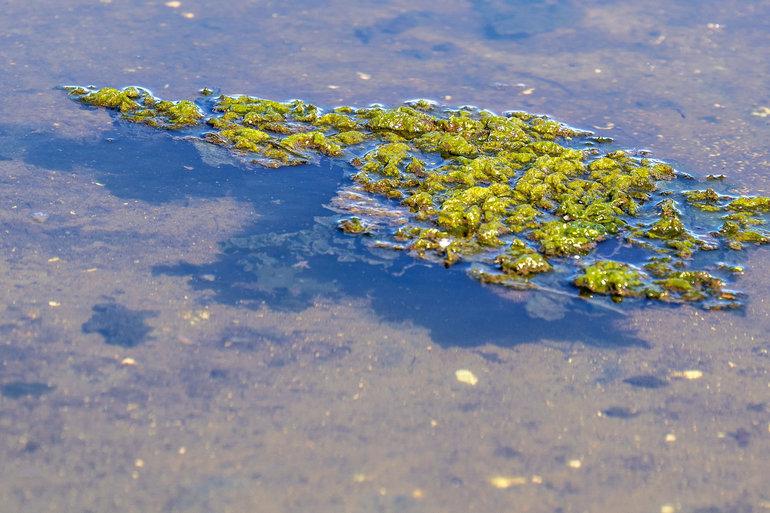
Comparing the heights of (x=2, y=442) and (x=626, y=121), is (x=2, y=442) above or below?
below

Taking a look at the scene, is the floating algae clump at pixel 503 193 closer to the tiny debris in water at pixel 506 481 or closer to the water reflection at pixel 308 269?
the water reflection at pixel 308 269

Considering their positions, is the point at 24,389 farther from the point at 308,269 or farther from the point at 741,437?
the point at 741,437

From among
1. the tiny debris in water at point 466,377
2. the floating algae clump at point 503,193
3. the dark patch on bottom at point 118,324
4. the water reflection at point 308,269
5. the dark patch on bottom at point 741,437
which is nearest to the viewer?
the dark patch on bottom at point 741,437

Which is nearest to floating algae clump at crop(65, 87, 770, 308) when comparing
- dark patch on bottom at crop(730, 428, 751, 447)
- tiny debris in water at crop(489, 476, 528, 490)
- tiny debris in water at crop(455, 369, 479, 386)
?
tiny debris in water at crop(455, 369, 479, 386)

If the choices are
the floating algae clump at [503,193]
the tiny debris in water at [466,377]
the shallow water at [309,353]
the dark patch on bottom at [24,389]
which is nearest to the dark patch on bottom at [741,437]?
the shallow water at [309,353]

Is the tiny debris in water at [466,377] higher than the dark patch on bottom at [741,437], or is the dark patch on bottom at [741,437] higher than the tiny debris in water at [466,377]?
the dark patch on bottom at [741,437]

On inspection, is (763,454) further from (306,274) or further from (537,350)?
(306,274)

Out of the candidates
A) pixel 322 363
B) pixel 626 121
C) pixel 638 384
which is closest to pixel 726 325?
pixel 638 384
